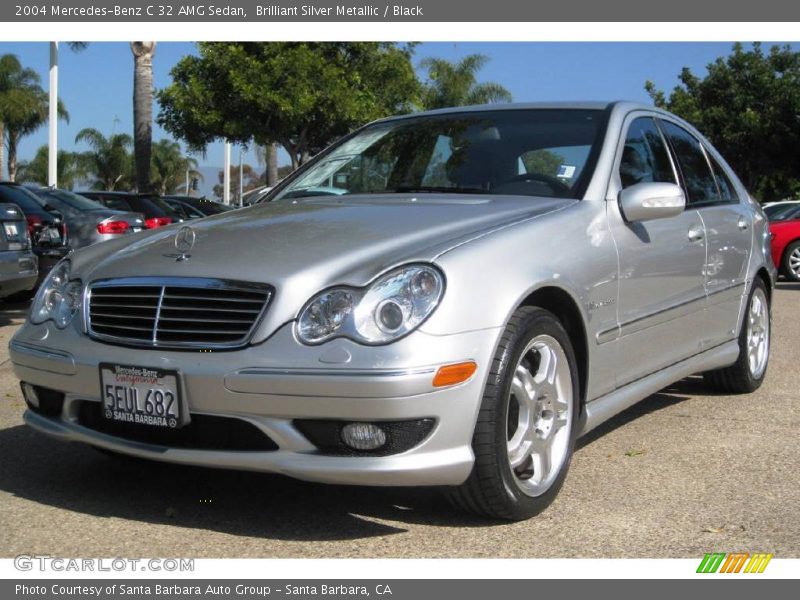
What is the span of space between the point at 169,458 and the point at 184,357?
36cm

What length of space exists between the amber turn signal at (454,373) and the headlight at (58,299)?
1468mm

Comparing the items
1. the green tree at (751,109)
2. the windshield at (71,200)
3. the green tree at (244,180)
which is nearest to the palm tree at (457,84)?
the green tree at (751,109)

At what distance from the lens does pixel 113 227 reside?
38.0 feet

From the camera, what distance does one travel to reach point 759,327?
6387 millimetres

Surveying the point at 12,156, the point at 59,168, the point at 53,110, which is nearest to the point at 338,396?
the point at 53,110

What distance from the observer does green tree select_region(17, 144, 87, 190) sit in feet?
199

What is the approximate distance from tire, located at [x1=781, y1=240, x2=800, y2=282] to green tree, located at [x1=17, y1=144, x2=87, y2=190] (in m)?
50.1

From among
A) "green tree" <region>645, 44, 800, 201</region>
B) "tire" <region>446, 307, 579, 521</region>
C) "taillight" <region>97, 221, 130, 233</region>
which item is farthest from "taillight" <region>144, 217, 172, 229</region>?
"green tree" <region>645, 44, 800, 201</region>

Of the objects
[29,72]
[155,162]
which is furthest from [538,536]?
[155,162]

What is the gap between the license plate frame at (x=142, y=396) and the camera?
3467mm

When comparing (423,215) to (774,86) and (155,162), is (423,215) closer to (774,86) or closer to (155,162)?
(774,86)

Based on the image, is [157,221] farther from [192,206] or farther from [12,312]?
[192,206]

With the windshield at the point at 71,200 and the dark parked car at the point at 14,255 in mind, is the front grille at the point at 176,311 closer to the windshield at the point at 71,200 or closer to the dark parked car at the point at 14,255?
the dark parked car at the point at 14,255

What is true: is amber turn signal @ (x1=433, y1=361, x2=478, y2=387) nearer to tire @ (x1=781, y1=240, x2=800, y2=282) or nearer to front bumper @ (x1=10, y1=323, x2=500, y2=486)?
front bumper @ (x1=10, y1=323, x2=500, y2=486)
